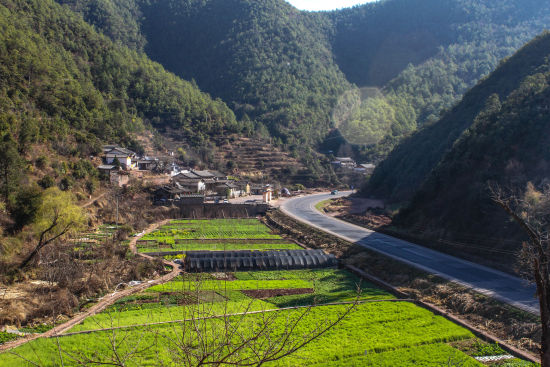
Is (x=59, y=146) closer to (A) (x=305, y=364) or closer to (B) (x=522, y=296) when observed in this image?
(A) (x=305, y=364)

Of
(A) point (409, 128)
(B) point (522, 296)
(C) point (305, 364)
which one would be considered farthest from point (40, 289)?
(A) point (409, 128)

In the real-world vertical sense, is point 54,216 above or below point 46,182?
below

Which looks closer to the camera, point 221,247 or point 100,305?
point 100,305

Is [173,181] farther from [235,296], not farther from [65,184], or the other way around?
[235,296]

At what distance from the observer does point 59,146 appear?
47094 mm

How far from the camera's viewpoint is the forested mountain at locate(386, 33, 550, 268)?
95.2 feet

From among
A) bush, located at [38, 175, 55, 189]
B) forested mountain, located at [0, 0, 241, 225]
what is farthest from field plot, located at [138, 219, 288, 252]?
forested mountain, located at [0, 0, 241, 225]

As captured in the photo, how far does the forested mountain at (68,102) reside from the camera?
40.9 metres

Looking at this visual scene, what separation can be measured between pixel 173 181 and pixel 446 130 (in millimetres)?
39864

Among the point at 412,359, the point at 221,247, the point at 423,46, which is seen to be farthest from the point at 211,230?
the point at 423,46

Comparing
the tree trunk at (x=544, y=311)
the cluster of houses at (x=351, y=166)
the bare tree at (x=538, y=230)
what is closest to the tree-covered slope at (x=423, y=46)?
the cluster of houses at (x=351, y=166)

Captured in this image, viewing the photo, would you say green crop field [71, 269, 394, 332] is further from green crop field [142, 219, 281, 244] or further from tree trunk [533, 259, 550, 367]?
green crop field [142, 219, 281, 244]

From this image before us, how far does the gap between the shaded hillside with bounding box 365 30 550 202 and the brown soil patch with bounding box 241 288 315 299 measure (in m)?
34.3

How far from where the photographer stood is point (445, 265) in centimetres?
2602
